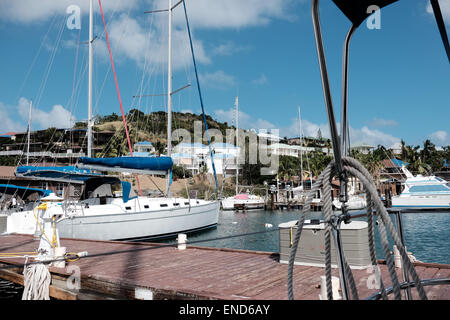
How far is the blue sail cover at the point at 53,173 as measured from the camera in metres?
16.1

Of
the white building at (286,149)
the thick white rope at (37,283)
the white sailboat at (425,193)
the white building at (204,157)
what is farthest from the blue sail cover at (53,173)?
the white building at (286,149)

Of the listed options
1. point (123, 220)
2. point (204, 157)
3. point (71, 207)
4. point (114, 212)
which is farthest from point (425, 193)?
point (204, 157)

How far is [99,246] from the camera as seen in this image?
10516 mm

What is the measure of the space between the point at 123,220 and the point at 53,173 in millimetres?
3969

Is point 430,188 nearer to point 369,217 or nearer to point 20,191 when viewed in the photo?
point 20,191

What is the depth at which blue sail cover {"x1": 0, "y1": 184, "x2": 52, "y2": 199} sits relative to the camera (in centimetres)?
1745

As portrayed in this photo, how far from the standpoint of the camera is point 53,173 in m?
16.5

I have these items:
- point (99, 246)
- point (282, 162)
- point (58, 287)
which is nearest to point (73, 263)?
point (58, 287)

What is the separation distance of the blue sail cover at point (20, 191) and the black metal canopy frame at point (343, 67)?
18.3 metres

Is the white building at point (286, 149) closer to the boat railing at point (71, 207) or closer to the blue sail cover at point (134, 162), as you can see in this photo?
the blue sail cover at point (134, 162)

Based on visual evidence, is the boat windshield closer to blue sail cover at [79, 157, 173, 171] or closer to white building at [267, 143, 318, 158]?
blue sail cover at [79, 157, 173, 171]

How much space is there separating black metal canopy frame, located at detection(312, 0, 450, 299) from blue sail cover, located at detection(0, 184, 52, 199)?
1826 centimetres
